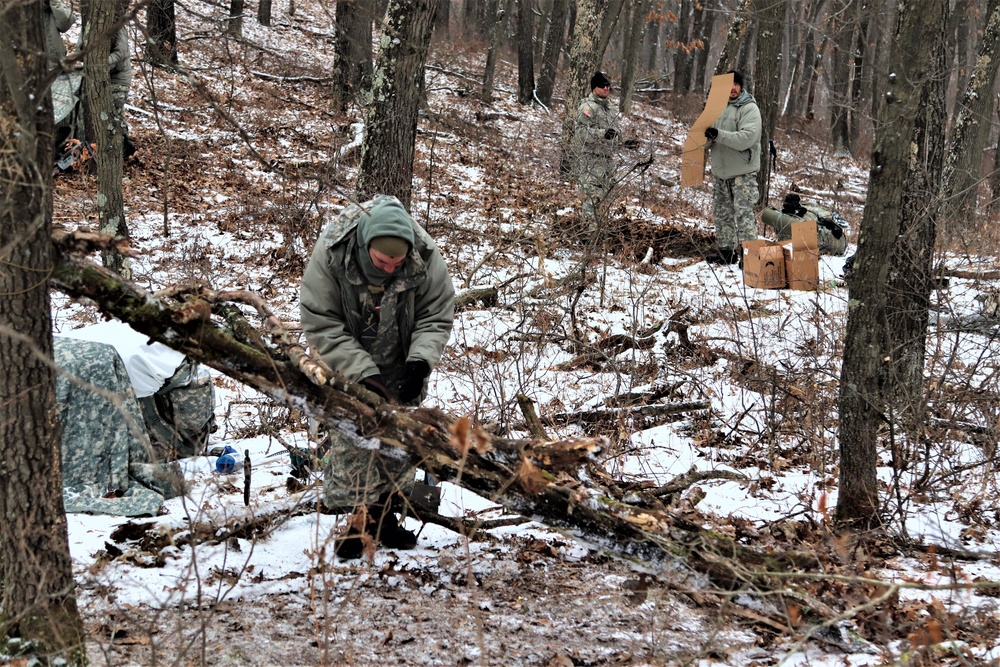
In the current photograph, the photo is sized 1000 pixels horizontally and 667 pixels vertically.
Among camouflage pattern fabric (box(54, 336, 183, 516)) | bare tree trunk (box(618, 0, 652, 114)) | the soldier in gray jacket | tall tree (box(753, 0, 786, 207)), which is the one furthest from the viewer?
bare tree trunk (box(618, 0, 652, 114))

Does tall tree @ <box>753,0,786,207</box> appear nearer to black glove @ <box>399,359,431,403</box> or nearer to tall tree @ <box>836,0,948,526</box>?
tall tree @ <box>836,0,948,526</box>

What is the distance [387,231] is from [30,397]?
62.3 inches

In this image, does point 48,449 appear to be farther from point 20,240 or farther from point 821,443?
point 821,443

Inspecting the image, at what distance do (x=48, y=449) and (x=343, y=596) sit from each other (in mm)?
1473

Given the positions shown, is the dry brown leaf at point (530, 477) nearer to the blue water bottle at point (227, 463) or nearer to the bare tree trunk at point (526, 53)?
the blue water bottle at point (227, 463)

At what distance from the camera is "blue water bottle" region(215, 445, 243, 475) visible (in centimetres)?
507

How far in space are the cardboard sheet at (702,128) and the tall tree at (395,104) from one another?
3.54 m

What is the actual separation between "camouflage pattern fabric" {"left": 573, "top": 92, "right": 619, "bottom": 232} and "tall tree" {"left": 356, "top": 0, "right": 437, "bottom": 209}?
2169 mm

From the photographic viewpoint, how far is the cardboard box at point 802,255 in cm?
769

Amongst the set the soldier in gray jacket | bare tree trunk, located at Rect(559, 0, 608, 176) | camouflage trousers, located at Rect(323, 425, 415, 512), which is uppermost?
bare tree trunk, located at Rect(559, 0, 608, 176)

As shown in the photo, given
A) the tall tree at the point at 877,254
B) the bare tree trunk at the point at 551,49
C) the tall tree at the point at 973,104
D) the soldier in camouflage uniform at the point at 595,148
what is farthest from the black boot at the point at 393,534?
the bare tree trunk at the point at 551,49

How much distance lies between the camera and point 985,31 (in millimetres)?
10617

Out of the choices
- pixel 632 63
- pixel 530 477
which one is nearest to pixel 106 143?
pixel 530 477

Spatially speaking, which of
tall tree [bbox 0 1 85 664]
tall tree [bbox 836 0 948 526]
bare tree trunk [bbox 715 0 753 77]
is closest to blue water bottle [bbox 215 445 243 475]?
tall tree [bbox 0 1 85 664]
